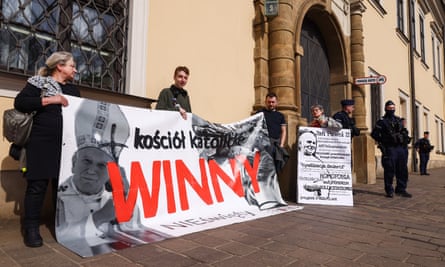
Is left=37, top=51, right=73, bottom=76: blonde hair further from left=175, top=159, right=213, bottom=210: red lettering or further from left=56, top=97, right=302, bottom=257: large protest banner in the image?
left=175, top=159, right=213, bottom=210: red lettering

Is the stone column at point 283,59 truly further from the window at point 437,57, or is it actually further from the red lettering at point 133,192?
the window at point 437,57

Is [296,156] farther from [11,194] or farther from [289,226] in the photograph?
[11,194]

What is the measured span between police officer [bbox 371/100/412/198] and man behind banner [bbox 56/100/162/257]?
4.81 meters

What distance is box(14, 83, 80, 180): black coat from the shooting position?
256cm

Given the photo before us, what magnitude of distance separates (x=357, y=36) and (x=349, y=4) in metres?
1.07

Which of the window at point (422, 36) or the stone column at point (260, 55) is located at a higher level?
the window at point (422, 36)

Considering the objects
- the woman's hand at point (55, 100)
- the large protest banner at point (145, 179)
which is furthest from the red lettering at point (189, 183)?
the woman's hand at point (55, 100)

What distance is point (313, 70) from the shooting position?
8.55 meters

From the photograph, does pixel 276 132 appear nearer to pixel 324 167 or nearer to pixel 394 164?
pixel 324 167

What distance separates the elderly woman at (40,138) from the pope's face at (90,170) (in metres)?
0.17

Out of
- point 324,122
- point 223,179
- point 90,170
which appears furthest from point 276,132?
point 90,170

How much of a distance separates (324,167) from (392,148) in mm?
1746

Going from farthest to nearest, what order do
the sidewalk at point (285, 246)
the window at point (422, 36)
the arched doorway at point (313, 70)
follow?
the window at point (422, 36) → the arched doorway at point (313, 70) → the sidewalk at point (285, 246)

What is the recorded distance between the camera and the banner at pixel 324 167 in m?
5.06
